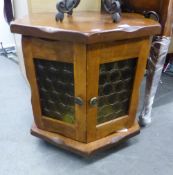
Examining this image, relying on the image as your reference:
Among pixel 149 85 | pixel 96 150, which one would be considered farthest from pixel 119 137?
pixel 149 85

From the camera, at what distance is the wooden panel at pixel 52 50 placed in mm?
765

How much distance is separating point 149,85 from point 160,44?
0.20 meters

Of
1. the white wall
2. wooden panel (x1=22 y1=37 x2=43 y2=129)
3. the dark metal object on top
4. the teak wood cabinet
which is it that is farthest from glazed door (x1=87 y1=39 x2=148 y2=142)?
the white wall

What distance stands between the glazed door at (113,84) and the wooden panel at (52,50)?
0.07m

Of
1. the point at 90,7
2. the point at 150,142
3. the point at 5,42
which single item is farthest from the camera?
the point at 5,42

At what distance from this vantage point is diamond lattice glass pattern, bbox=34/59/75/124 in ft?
2.77

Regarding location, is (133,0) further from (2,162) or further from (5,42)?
(5,42)

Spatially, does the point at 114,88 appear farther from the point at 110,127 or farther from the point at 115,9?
the point at 115,9

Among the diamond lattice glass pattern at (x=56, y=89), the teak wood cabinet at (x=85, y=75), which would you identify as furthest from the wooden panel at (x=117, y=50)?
the diamond lattice glass pattern at (x=56, y=89)

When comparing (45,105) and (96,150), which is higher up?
(45,105)

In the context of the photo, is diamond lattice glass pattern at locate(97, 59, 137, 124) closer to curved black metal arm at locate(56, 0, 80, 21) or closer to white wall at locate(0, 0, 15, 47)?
A: curved black metal arm at locate(56, 0, 80, 21)

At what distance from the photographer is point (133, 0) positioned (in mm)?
1109

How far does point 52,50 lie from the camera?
792 mm

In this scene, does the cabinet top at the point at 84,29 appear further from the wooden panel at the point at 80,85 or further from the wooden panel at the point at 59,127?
the wooden panel at the point at 59,127
